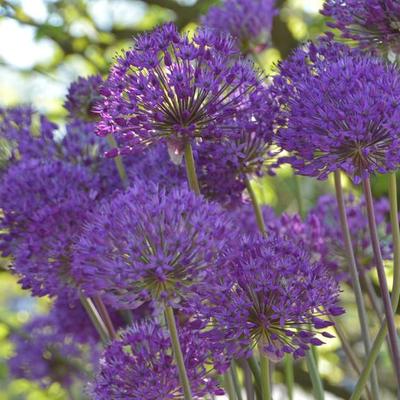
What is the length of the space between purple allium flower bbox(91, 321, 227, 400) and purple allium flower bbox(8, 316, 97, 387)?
41.5 inches

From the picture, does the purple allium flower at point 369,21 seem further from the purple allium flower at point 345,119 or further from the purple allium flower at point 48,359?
the purple allium flower at point 48,359

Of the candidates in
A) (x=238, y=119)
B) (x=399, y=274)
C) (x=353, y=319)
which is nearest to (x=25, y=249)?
(x=238, y=119)

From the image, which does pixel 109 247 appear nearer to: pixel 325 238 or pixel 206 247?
pixel 206 247

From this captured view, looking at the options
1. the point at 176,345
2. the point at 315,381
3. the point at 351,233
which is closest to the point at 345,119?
the point at 176,345

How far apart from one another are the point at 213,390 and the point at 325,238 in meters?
0.49

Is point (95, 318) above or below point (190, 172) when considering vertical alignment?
below

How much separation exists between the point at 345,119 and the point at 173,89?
217 mm

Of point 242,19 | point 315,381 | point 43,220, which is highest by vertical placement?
point 242,19

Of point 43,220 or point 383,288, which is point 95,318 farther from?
point 383,288

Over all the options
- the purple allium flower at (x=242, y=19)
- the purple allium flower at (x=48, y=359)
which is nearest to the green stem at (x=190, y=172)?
the purple allium flower at (x=242, y=19)

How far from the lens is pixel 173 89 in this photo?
3.33 ft

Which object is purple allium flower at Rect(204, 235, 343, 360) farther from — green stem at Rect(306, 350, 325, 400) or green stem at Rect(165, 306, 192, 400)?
green stem at Rect(306, 350, 325, 400)

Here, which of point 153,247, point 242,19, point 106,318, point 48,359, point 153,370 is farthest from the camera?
point 48,359

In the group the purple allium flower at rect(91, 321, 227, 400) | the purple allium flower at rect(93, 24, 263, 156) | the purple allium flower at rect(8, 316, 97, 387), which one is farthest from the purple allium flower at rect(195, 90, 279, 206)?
the purple allium flower at rect(8, 316, 97, 387)
